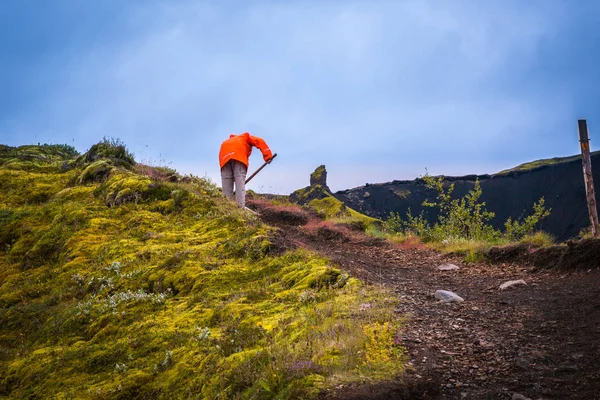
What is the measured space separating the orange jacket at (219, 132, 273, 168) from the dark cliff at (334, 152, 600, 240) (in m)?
41.4

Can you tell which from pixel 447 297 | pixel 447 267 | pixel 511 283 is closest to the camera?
pixel 447 297

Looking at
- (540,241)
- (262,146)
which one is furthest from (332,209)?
(540,241)

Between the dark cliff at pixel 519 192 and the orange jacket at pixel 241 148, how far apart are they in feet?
136

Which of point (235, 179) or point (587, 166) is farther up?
point (235, 179)

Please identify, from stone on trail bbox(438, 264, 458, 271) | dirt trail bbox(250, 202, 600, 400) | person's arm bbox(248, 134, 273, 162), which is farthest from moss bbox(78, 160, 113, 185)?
stone on trail bbox(438, 264, 458, 271)

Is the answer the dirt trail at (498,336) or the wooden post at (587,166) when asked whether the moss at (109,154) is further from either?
the wooden post at (587,166)

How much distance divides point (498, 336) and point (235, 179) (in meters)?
11.6

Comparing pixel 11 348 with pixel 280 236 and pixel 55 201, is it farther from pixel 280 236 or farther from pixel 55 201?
pixel 55 201


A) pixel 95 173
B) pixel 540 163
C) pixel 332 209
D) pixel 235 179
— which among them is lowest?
pixel 332 209

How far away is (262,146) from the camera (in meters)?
15.7

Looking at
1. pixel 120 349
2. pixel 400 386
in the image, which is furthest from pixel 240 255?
pixel 400 386

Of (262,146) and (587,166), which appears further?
(262,146)

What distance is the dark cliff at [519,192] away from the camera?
186 ft

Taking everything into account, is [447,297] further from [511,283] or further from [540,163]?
[540,163]
